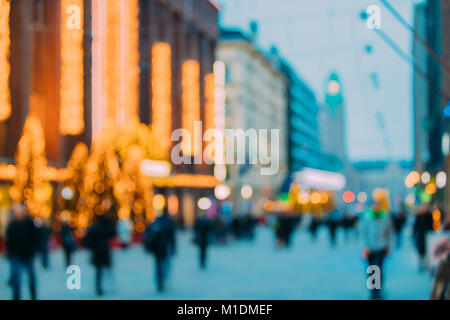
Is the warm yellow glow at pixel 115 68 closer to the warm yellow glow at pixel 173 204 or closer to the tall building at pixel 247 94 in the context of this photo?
the warm yellow glow at pixel 173 204

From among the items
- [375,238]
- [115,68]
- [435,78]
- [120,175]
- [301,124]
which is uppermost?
[301,124]

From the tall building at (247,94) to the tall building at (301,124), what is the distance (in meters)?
19.5

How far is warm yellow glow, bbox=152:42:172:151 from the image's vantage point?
5306 cm

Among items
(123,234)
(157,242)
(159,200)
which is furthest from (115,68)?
(157,242)

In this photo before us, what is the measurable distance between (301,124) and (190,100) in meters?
79.8

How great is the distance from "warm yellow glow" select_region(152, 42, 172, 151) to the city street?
25.1 metres

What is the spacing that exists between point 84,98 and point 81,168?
3.08 meters

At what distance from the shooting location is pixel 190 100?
59188 millimetres

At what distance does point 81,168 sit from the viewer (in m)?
34.3

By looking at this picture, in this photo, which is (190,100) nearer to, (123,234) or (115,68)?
(115,68)

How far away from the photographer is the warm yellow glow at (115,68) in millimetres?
38156

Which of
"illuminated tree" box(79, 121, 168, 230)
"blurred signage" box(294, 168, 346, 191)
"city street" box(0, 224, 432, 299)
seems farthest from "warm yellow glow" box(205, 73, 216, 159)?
"blurred signage" box(294, 168, 346, 191)

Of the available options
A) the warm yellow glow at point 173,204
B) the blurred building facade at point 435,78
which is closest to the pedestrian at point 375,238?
the blurred building facade at point 435,78
